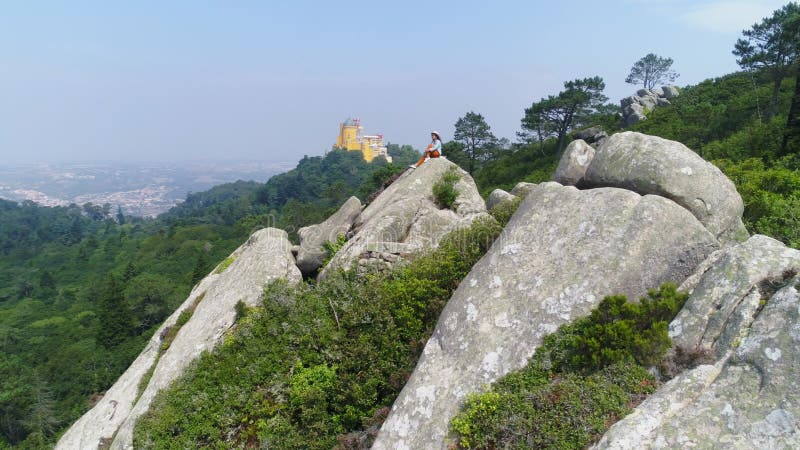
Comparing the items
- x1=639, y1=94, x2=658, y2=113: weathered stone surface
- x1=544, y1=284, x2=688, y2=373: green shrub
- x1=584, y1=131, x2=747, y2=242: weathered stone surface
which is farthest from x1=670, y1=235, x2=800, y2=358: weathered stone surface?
x1=639, y1=94, x2=658, y2=113: weathered stone surface

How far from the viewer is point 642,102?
5719 centimetres

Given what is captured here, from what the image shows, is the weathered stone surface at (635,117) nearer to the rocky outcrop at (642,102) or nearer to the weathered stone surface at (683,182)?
→ the rocky outcrop at (642,102)

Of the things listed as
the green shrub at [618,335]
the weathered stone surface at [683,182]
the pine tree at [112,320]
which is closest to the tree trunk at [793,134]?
the weathered stone surface at [683,182]

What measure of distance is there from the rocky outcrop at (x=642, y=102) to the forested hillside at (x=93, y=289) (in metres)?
28.6

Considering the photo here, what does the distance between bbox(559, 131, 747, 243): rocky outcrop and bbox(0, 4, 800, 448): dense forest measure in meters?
1.48

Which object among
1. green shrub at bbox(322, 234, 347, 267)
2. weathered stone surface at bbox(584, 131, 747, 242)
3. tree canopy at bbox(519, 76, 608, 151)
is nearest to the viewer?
weathered stone surface at bbox(584, 131, 747, 242)

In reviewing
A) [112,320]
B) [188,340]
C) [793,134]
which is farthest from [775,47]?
[112,320]

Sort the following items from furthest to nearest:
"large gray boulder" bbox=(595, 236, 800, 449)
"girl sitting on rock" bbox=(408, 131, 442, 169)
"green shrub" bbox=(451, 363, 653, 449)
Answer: "girl sitting on rock" bbox=(408, 131, 442, 169) < "green shrub" bbox=(451, 363, 653, 449) < "large gray boulder" bbox=(595, 236, 800, 449)

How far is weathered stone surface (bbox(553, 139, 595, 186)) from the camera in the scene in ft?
40.5

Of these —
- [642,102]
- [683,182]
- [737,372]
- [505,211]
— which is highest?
[642,102]

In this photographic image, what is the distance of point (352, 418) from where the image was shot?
9.27 m

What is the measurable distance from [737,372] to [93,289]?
4321 inches

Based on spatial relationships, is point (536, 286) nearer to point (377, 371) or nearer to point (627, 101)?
point (377, 371)

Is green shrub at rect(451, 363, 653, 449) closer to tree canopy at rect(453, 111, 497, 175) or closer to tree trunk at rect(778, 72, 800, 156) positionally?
tree trunk at rect(778, 72, 800, 156)
